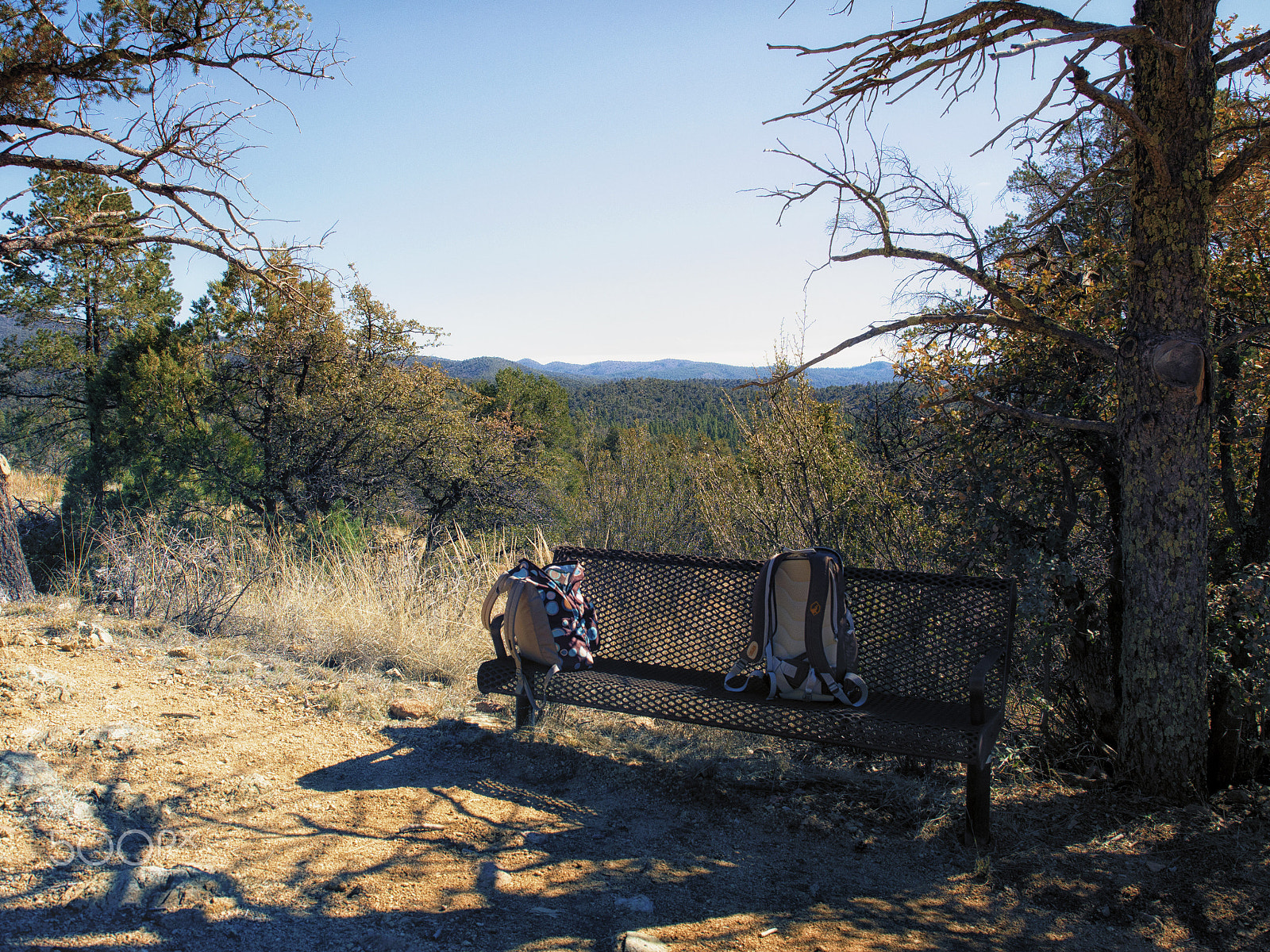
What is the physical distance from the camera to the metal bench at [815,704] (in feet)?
8.57

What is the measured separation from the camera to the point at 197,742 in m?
3.17

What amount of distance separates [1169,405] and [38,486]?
20.1 metres

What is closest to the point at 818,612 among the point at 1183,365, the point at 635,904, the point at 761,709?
the point at 761,709

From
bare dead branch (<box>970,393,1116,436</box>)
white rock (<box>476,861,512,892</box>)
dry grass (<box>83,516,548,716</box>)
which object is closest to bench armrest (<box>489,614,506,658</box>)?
dry grass (<box>83,516,548,716</box>)

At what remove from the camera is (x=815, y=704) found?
289 centimetres

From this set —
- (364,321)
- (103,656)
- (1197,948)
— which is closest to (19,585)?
(103,656)

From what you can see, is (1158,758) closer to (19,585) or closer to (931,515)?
(931,515)

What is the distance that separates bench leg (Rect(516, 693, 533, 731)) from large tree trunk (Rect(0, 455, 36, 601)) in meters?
3.84

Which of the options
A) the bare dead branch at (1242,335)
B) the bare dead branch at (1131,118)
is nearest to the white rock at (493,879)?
the bare dead branch at (1242,335)

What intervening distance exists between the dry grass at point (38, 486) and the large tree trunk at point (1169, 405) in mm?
15781

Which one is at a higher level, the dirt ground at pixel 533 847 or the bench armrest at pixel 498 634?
the bench armrest at pixel 498 634

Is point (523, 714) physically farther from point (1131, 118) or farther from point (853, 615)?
point (1131, 118)

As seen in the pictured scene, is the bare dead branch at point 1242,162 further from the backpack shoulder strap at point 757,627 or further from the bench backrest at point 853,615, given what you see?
the backpack shoulder strap at point 757,627

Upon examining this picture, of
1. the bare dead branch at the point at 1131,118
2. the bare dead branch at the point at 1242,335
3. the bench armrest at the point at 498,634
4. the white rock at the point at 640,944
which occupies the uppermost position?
the bare dead branch at the point at 1131,118
